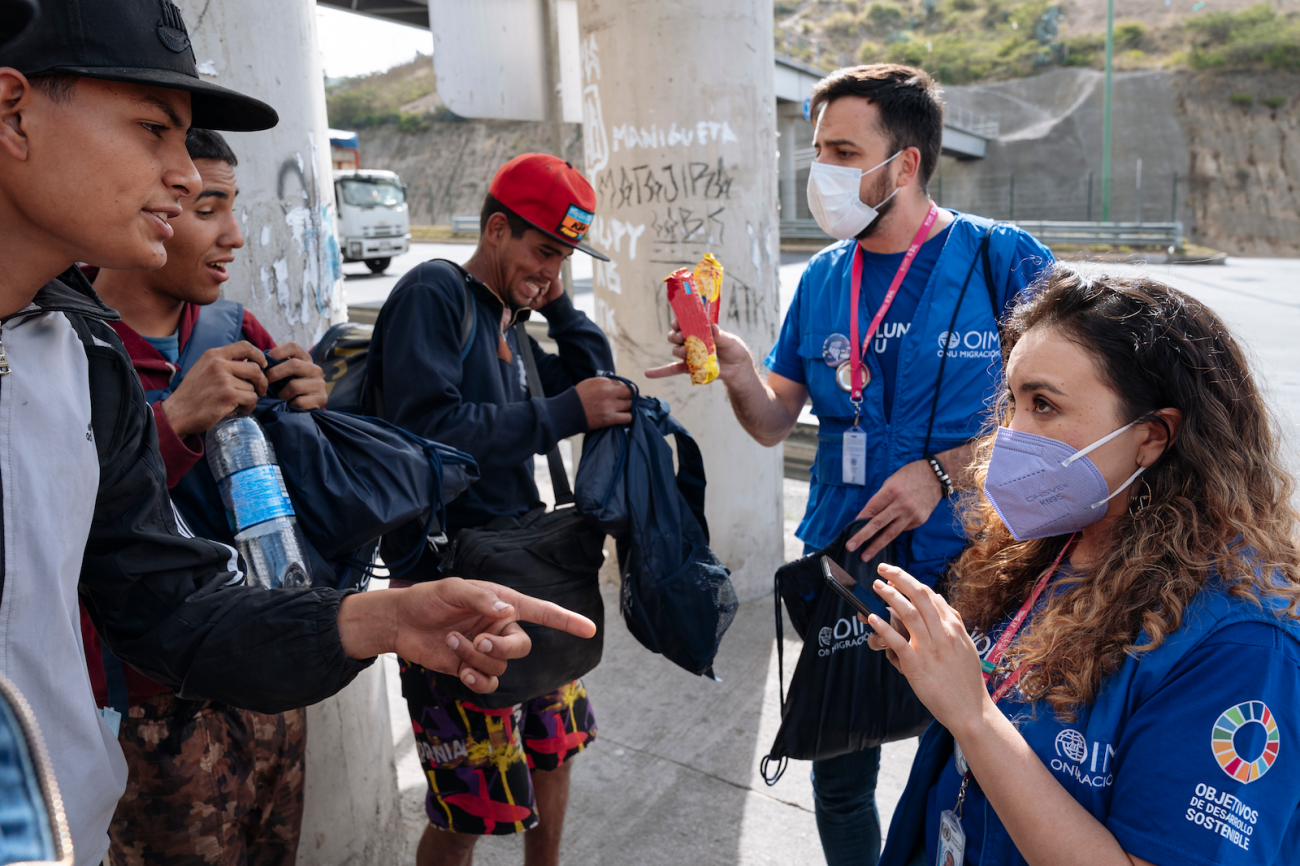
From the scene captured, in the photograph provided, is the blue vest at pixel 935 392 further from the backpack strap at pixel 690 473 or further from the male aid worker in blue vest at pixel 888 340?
the backpack strap at pixel 690 473

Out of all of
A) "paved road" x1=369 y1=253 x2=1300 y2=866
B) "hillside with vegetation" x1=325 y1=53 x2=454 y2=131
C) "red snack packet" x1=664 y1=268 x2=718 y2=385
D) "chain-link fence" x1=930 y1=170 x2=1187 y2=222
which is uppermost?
"hillside with vegetation" x1=325 y1=53 x2=454 y2=131

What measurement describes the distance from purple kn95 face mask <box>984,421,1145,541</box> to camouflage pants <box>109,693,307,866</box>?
1.66 m

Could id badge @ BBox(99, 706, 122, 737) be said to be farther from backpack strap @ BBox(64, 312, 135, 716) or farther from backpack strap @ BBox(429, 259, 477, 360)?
backpack strap @ BBox(429, 259, 477, 360)

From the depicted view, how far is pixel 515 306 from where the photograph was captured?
8.62ft

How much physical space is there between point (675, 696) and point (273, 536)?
256 cm

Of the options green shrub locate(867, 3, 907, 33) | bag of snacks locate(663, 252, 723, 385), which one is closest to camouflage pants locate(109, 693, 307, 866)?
bag of snacks locate(663, 252, 723, 385)

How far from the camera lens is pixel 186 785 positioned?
6.22ft

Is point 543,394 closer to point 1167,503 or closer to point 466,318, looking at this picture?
point 466,318

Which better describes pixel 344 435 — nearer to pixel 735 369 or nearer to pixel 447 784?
pixel 447 784

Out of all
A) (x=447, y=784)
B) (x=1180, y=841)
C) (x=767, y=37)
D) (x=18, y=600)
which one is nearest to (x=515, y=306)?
(x=447, y=784)

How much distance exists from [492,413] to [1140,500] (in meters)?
1.49

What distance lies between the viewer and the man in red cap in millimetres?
2334

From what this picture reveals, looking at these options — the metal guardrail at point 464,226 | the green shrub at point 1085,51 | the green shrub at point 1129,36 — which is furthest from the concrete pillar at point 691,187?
the green shrub at point 1129,36

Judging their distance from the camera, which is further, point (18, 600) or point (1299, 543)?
point (1299, 543)
